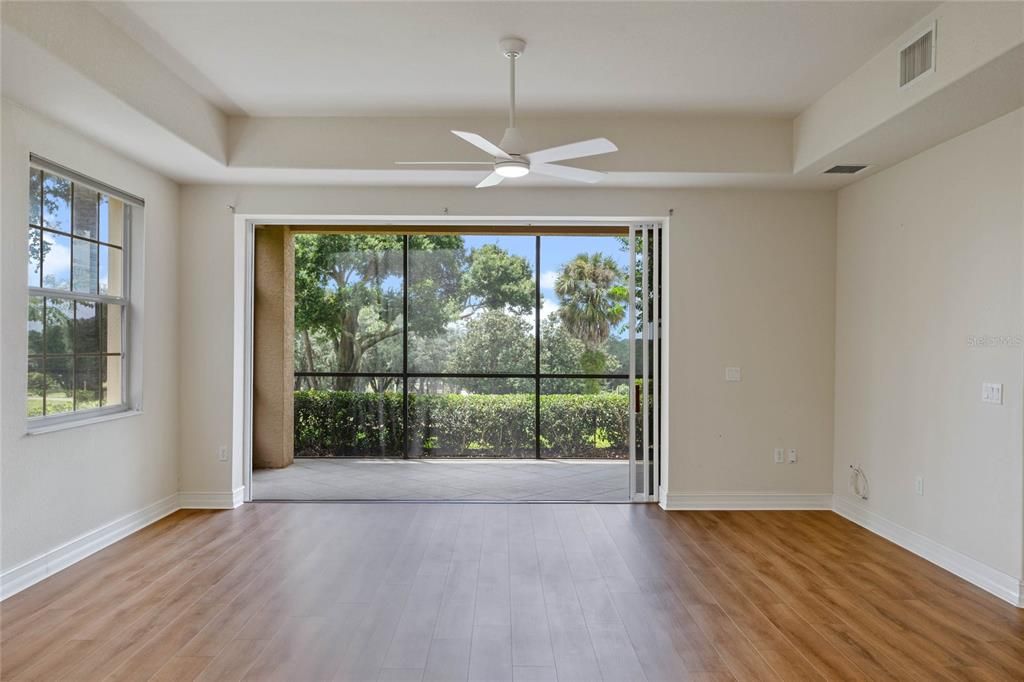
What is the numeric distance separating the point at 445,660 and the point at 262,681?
72cm

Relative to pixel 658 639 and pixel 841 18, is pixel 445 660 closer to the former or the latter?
pixel 658 639

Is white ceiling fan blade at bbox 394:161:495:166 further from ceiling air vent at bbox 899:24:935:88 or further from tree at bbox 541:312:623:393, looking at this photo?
tree at bbox 541:312:623:393

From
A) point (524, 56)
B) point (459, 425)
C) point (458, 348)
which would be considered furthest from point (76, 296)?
point (459, 425)

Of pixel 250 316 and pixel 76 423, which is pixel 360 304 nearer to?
pixel 250 316

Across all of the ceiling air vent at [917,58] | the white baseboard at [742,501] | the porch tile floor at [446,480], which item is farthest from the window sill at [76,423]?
the ceiling air vent at [917,58]

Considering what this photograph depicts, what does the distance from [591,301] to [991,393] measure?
14.1 feet

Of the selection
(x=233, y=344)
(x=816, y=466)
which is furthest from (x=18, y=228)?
(x=816, y=466)

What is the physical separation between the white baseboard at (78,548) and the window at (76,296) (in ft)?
2.43

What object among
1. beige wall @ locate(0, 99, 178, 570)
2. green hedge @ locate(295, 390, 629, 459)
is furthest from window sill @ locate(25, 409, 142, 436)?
green hedge @ locate(295, 390, 629, 459)

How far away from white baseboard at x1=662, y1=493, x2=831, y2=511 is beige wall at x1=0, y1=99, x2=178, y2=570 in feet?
13.1

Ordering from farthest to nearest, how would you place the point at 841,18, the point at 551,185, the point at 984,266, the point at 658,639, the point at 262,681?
the point at 551,185
the point at 984,266
the point at 841,18
the point at 658,639
the point at 262,681

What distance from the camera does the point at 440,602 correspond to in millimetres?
3283

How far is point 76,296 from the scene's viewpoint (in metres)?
4.02

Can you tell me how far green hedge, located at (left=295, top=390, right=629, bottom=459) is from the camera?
7.29 m
